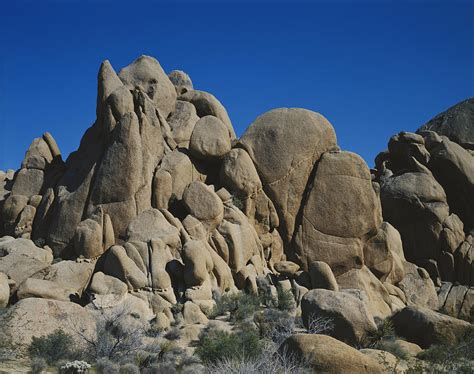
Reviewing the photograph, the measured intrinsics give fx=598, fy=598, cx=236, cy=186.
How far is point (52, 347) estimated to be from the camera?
1662 centimetres

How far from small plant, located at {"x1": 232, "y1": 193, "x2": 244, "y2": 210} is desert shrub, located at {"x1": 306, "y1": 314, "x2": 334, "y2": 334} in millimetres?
11049

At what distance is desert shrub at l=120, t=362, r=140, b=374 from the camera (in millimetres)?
15165

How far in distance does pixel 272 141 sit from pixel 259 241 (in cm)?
543

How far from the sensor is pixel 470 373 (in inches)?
560

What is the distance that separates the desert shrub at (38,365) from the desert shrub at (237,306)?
28.1ft

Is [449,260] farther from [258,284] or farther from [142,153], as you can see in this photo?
[142,153]

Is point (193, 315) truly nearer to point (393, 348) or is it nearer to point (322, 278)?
point (322, 278)

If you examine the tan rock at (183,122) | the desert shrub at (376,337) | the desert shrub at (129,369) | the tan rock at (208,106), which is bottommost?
the desert shrub at (129,369)

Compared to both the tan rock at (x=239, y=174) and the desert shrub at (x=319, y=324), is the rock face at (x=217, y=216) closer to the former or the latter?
the tan rock at (x=239, y=174)

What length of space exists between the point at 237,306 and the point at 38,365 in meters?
9.81

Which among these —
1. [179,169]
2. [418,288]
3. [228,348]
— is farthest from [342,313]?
[418,288]

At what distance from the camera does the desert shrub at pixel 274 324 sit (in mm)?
19397

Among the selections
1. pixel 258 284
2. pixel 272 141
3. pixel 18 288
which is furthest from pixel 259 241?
pixel 18 288

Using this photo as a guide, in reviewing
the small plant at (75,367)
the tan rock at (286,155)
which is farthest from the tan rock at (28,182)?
the small plant at (75,367)
